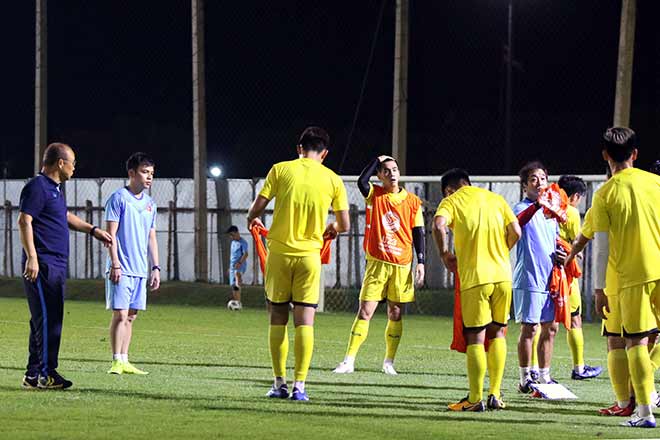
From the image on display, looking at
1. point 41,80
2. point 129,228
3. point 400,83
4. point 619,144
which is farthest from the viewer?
point 41,80

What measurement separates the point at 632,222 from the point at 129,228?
5.85m

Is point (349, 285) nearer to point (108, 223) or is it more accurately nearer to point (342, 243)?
point (342, 243)

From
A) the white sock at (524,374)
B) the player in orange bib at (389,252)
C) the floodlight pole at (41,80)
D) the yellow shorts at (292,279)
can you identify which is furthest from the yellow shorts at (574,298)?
the floodlight pole at (41,80)

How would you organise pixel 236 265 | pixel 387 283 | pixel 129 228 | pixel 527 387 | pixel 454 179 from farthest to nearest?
pixel 236 265
pixel 387 283
pixel 129 228
pixel 527 387
pixel 454 179

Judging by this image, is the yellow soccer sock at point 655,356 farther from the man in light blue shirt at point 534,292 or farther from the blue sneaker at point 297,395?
the blue sneaker at point 297,395

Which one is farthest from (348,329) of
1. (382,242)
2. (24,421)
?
(24,421)

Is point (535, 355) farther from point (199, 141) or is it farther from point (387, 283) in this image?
point (199, 141)

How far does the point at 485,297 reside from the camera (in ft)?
39.7

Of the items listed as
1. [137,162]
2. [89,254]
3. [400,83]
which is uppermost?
[400,83]

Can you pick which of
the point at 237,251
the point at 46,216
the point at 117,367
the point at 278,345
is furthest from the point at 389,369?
the point at 237,251

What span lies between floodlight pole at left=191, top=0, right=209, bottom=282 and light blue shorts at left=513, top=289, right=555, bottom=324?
2155 centimetres

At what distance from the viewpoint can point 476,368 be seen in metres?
12.0

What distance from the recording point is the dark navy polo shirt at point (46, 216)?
13.1 meters

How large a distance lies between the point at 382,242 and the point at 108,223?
3268 millimetres
